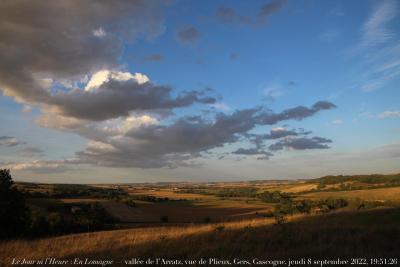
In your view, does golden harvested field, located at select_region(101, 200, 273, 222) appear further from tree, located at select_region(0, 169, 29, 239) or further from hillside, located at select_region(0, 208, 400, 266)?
hillside, located at select_region(0, 208, 400, 266)

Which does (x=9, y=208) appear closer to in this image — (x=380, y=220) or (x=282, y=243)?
(x=282, y=243)

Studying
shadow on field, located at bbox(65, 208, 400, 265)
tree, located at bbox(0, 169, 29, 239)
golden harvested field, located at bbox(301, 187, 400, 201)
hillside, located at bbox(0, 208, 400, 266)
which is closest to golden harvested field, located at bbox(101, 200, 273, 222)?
golden harvested field, located at bbox(301, 187, 400, 201)

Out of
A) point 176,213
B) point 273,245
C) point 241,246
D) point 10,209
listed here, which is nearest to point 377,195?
point 176,213

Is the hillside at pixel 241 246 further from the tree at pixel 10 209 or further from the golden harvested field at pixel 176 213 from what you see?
the golden harvested field at pixel 176 213

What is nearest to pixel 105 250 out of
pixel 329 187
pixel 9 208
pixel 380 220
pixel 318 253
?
pixel 318 253

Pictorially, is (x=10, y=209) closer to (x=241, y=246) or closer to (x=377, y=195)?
(x=241, y=246)

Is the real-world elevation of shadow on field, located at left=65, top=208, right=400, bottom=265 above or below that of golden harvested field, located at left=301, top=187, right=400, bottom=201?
above

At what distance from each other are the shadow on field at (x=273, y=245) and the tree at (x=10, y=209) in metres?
16.2

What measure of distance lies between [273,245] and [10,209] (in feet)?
68.6

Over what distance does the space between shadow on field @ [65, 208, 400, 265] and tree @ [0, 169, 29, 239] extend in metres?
16.2

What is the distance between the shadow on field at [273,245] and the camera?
10.4 meters

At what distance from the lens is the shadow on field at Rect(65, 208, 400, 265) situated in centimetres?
1037

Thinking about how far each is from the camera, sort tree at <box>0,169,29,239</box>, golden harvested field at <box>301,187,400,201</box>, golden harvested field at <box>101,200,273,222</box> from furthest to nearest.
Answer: golden harvested field at <box>301,187,400,201</box>
golden harvested field at <box>101,200,273,222</box>
tree at <box>0,169,29,239</box>

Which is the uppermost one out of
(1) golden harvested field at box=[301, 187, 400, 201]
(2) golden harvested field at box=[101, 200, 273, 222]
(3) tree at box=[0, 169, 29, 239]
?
(3) tree at box=[0, 169, 29, 239]
